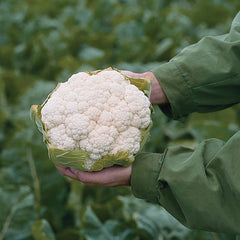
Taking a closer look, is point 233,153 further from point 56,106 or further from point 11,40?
point 11,40

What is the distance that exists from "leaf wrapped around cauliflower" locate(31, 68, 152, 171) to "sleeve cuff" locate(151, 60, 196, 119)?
0.14m

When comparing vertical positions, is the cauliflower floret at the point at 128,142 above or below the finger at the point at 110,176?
above

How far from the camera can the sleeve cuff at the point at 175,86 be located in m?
1.37

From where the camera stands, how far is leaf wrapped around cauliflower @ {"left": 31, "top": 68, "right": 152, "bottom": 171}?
1.21m

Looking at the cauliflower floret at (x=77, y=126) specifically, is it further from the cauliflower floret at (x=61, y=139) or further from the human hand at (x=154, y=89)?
the human hand at (x=154, y=89)

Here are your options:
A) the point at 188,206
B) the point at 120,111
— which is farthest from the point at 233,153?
the point at 120,111

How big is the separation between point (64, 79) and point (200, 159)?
156 centimetres

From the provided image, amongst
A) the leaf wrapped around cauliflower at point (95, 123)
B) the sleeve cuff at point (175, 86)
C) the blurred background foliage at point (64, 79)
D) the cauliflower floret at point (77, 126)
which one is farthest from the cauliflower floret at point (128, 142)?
the blurred background foliage at point (64, 79)

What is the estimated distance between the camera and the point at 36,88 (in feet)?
7.98

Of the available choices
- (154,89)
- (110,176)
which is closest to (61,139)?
(110,176)

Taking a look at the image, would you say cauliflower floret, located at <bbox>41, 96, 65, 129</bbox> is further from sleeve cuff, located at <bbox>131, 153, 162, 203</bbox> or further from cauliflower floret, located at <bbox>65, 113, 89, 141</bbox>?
sleeve cuff, located at <bbox>131, 153, 162, 203</bbox>

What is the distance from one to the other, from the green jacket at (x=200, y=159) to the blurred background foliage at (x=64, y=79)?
571 millimetres

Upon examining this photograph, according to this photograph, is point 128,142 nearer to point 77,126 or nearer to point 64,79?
point 77,126

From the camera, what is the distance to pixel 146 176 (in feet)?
3.97
